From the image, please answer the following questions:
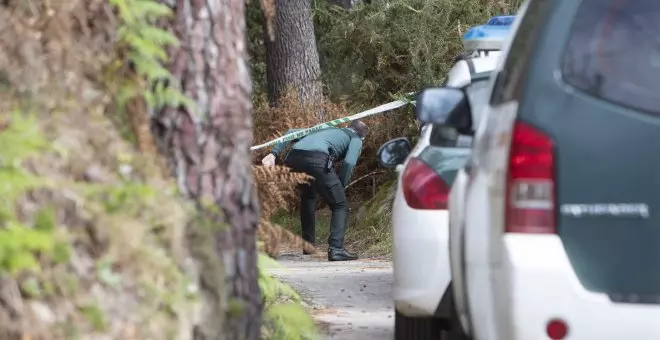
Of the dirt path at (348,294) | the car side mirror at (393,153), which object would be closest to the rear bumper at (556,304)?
the dirt path at (348,294)

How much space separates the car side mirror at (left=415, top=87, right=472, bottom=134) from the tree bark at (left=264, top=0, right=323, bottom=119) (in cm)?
1424

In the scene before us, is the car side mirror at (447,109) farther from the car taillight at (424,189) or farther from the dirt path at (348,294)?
the dirt path at (348,294)

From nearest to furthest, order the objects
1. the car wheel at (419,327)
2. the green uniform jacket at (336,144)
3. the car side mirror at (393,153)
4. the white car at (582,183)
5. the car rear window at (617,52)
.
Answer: the white car at (582,183), the car rear window at (617,52), the car wheel at (419,327), the car side mirror at (393,153), the green uniform jacket at (336,144)

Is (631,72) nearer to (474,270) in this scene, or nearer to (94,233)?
(474,270)

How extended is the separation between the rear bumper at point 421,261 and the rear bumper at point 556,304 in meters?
2.18

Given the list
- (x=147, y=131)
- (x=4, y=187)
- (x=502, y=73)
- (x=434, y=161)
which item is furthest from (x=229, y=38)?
(x=434, y=161)

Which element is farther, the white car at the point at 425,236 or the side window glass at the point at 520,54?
the white car at the point at 425,236

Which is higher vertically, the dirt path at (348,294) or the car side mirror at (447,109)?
the car side mirror at (447,109)

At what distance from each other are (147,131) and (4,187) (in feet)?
3.19

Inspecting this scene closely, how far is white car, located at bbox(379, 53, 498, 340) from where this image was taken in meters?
6.03

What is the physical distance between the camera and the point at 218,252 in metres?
4.63

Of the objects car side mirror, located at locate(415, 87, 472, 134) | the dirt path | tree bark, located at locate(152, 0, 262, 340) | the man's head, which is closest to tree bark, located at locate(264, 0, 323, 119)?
the man's head

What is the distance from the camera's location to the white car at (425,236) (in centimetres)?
603

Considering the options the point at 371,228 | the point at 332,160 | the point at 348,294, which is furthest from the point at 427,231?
the point at 371,228
